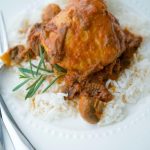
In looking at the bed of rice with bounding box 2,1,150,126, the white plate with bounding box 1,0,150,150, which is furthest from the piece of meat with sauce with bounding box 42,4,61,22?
the white plate with bounding box 1,0,150,150

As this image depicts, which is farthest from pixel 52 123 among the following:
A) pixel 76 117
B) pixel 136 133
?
pixel 136 133

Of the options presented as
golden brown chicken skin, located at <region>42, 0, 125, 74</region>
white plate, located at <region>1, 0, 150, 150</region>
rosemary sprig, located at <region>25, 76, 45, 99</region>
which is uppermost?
golden brown chicken skin, located at <region>42, 0, 125, 74</region>

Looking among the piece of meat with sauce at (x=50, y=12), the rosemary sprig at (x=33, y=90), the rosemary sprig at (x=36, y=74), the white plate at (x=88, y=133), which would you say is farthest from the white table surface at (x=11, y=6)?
the white plate at (x=88, y=133)

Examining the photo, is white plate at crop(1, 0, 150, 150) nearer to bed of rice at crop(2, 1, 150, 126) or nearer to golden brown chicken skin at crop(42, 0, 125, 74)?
bed of rice at crop(2, 1, 150, 126)

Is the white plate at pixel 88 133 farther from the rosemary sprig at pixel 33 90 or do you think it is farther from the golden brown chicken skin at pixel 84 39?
the golden brown chicken skin at pixel 84 39

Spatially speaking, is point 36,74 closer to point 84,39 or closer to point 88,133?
point 84,39

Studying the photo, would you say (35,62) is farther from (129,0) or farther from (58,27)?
(129,0)

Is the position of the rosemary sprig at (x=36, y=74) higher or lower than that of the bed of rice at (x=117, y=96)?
higher
